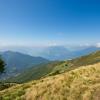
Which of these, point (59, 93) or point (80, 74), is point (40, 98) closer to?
point (59, 93)

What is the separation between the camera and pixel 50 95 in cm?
1895

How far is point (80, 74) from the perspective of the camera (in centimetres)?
2311

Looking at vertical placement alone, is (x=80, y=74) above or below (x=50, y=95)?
above

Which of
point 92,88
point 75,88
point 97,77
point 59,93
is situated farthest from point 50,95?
point 97,77

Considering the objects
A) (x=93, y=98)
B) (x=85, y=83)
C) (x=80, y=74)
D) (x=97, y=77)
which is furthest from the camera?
(x=80, y=74)

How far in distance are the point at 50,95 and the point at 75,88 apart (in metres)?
2.32

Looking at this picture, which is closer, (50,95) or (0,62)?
(50,95)

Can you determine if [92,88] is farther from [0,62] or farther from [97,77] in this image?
[0,62]

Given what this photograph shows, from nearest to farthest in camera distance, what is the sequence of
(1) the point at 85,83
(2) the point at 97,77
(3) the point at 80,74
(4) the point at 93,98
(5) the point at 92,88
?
(4) the point at 93,98 → (5) the point at 92,88 → (1) the point at 85,83 → (2) the point at 97,77 → (3) the point at 80,74

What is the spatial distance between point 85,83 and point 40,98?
4.41 metres

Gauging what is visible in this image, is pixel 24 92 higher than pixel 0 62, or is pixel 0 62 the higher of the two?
pixel 0 62

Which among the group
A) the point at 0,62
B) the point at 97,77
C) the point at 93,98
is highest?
the point at 0,62

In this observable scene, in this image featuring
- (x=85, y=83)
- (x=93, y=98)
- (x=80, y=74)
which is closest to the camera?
(x=93, y=98)

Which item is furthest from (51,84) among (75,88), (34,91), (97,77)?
(97,77)
